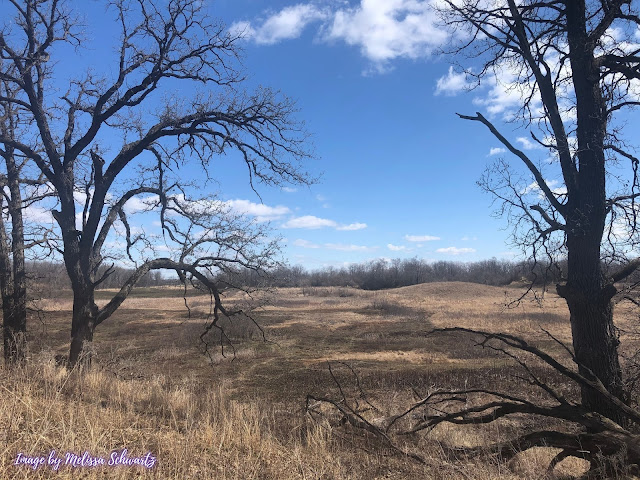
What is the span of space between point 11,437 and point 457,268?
469 feet

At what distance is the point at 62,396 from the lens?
243 inches

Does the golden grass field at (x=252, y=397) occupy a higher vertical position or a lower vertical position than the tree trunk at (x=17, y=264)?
lower

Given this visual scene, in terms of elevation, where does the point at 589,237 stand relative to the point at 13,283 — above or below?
above

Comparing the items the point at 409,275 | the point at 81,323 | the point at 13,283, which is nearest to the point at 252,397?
the point at 81,323

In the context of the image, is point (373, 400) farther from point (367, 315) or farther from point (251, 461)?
point (367, 315)

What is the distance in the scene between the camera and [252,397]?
12992 mm

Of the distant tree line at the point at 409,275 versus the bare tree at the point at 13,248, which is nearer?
Result: the bare tree at the point at 13,248

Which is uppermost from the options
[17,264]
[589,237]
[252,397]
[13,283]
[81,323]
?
[589,237]

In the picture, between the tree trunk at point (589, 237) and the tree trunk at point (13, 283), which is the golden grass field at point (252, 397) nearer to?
the tree trunk at point (13, 283)

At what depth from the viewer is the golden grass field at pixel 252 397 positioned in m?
4.23

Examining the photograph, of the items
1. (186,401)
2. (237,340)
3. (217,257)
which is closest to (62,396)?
(186,401)

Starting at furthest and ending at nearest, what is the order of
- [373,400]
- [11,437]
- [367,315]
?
[367,315] < [373,400] < [11,437]

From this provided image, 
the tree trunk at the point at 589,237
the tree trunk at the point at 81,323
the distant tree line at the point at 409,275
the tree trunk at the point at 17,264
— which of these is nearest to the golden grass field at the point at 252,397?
the tree trunk at the point at 81,323

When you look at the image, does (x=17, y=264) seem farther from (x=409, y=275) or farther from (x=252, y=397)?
(x=409, y=275)
